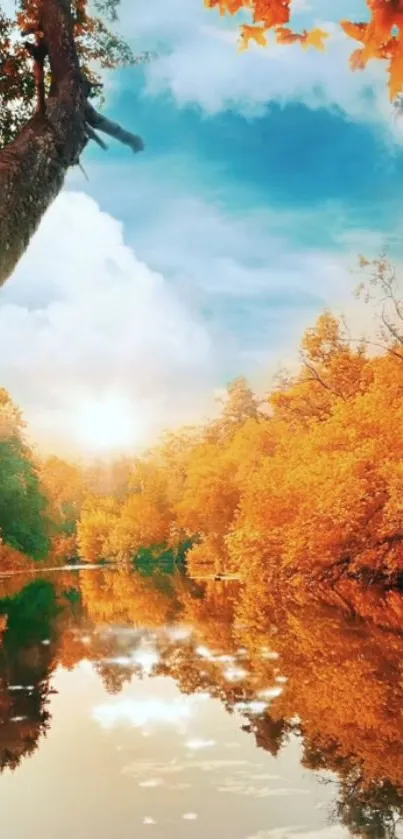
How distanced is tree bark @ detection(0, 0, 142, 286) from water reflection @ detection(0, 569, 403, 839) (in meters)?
4.59

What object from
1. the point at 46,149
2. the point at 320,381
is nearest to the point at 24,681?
the point at 46,149

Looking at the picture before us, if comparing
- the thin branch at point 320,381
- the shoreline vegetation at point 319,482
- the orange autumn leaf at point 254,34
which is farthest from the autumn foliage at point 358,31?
the thin branch at point 320,381

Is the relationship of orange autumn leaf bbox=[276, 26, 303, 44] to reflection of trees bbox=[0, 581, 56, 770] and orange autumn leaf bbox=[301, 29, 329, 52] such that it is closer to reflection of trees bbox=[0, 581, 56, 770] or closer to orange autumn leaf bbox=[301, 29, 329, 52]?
orange autumn leaf bbox=[301, 29, 329, 52]

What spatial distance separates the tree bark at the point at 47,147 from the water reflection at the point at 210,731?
4592 mm

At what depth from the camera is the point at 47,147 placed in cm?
370

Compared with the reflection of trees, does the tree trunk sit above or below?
above

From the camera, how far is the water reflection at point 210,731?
243 inches

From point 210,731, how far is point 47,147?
679 cm

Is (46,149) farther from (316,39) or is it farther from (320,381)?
(320,381)

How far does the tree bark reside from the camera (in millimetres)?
3260

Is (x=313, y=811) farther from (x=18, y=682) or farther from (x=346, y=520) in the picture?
(x=346, y=520)

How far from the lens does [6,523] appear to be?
47250 mm

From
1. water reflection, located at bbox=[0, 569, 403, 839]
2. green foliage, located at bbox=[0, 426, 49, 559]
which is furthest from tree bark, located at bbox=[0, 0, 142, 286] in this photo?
green foliage, located at bbox=[0, 426, 49, 559]

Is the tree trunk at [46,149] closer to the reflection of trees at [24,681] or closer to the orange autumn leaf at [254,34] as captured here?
the orange autumn leaf at [254,34]
